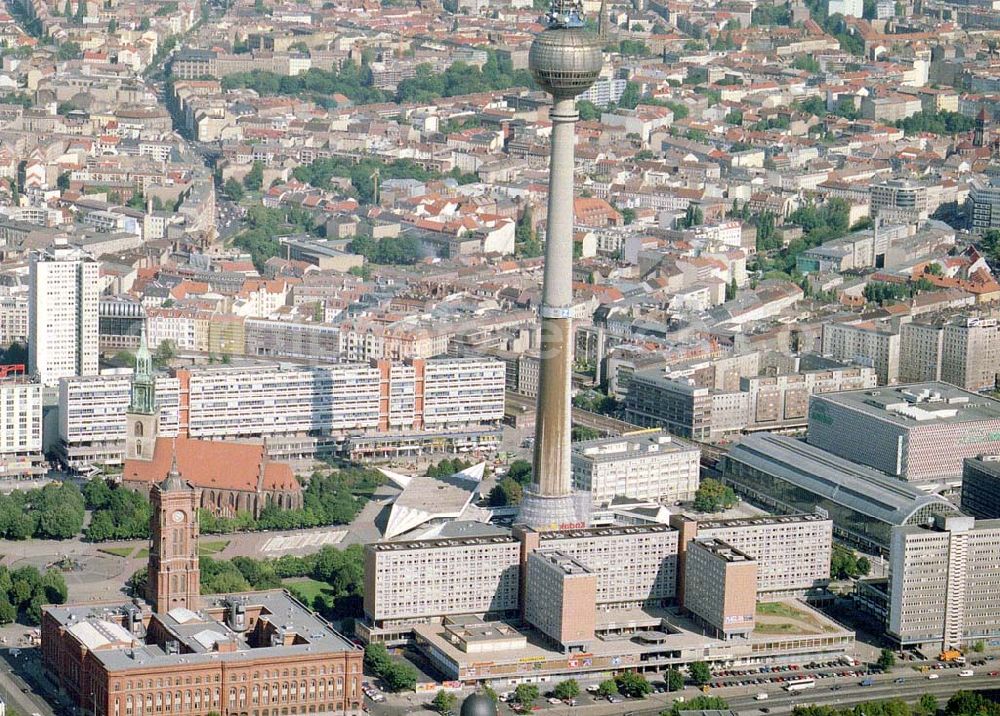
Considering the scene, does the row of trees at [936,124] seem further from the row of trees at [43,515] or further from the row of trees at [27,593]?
the row of trees at [27,593]

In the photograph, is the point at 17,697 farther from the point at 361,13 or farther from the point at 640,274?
the point at 361,13

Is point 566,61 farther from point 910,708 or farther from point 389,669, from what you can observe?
point 910,708

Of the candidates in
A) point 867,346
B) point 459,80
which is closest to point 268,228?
point 867,346

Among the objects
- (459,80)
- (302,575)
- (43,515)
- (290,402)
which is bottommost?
(302,575)

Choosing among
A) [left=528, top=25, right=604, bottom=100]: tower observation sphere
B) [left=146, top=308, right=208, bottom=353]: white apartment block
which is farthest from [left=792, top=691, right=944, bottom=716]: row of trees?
[left=146, top=308, right=208, bottom=353]: white apartment block

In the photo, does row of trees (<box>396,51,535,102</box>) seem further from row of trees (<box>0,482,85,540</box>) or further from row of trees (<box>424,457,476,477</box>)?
row of trees (<box>0,482,85,540</box>)

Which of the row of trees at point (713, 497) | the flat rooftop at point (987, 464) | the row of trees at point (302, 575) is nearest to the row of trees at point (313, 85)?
the row of trees at point (713, 497)
